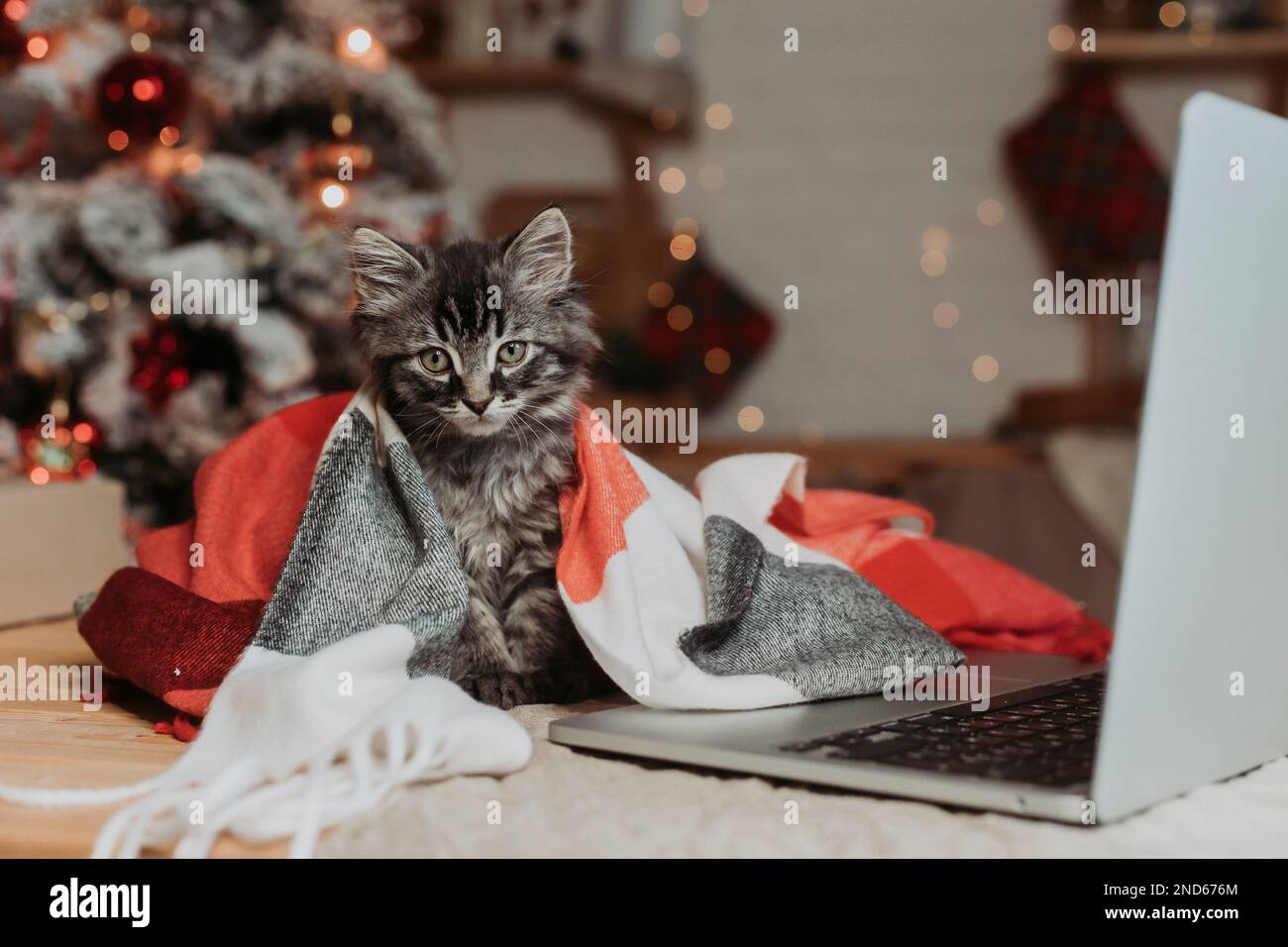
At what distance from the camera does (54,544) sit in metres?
1.29

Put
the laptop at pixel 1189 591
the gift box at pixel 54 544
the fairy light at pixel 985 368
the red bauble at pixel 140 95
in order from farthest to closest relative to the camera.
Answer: the fairy light at pixel 985 368
the red bauble at pixel 140 95
the gift box at pixel 54 544
the laptop at pixel 1189 591

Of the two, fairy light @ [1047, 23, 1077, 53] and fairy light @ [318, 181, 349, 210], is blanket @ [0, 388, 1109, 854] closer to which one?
fairy light @ [318, 181, 349, 210]

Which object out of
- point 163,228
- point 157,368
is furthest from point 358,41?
point 157,368

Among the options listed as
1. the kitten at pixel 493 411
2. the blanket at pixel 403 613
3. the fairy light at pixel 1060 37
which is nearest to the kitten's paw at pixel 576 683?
the kitten at pixel 493 411

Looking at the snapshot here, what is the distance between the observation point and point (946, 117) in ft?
11.6

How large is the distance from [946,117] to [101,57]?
2418 mm

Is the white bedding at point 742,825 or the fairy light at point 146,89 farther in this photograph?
the fairy light at point 146,89

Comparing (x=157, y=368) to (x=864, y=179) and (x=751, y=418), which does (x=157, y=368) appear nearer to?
(x=751, y=418)

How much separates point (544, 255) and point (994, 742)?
578mm

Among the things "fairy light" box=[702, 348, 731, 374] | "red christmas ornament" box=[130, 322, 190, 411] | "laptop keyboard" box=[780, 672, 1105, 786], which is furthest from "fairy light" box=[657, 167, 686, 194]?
"laptop keyboard" box=[780, 672, 1105, 786]

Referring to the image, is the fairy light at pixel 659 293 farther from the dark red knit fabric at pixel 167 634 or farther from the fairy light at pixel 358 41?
the dark red knit fabric at pixel 167 634

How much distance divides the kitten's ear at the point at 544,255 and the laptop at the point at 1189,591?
0.47 meters

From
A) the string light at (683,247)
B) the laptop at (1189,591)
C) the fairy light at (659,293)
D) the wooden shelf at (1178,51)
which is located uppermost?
the wooden shelf at (1178,51)

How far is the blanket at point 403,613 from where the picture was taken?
2.10ft
